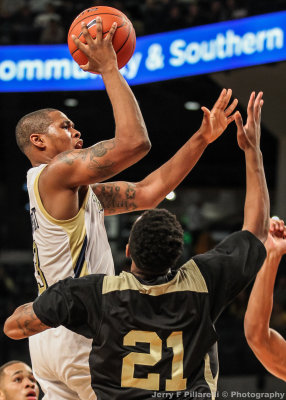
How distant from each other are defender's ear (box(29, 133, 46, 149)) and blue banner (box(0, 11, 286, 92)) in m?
5.80

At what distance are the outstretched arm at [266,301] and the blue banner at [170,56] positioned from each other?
6.03 metres

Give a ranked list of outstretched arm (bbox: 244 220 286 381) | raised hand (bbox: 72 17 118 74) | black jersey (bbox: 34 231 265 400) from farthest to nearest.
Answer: raised hand (bbox: 72 17 118 74)
outstretched arm (bbox: 244 220 286 381)
black jersey (bbox: 34 231 265 400)

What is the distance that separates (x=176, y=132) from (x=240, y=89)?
Answer: 343 cm

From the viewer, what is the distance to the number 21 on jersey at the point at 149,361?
2.22 metres

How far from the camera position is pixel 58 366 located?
9.50 feet

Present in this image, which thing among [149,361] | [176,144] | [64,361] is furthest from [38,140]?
[176,144]

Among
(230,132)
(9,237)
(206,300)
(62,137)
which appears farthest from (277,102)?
(206,300)

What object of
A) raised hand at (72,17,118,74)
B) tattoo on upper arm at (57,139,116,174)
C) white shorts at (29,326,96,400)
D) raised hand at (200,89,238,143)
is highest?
raised hand at (72,17,118,74)

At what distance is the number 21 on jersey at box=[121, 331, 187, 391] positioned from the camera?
7.29 feet

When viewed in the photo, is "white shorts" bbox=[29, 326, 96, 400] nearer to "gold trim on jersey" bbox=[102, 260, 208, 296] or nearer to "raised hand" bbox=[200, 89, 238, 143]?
"gold trim on jersey" bbox=[102, 260, 208, 296]

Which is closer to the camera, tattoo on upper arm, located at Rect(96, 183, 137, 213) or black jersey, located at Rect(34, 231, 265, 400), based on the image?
black jersey, located at Rect(34, 231, 265, 400)

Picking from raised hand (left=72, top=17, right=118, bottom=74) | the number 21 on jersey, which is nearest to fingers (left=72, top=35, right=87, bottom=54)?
raised hand (left=72, top=17, right=118, bottom=74)

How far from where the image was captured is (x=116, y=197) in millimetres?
3445

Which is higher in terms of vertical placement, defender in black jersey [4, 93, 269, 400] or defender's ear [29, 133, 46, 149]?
defender's ear [29, 133, 46, 149]
